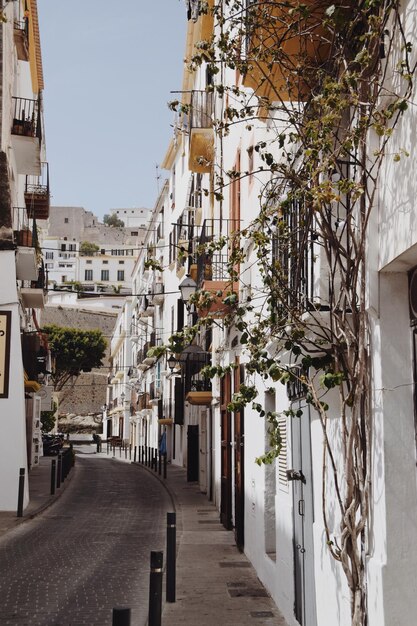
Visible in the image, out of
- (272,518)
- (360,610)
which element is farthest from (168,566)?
(360,610)

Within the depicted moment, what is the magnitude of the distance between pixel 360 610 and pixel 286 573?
331 cm

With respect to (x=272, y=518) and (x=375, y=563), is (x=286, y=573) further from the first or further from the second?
(x=375, y=563)

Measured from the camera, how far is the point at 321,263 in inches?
253

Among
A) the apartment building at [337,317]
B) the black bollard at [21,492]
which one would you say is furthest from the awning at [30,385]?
the apartment building at [337,317]

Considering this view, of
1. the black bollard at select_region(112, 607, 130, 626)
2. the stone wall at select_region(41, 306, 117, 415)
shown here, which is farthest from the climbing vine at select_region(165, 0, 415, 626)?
the stone wall at select_region(41, 306, 117, 415)

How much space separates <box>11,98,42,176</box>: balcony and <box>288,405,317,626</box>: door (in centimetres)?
1659

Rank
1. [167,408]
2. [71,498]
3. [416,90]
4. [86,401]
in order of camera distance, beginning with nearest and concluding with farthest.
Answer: [416,90], [71,498], [167,408], [86,401]

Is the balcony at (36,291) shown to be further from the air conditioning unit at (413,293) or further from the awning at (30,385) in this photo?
the air conditioning unit at (413,293)

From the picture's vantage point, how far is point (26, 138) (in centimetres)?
2295

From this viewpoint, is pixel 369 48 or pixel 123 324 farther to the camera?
pixel 123 324

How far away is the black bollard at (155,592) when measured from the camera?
7.09 m

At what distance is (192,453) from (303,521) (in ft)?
68.7

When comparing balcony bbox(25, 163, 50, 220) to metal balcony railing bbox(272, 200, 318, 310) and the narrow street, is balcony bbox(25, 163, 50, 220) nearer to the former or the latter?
the narrow street

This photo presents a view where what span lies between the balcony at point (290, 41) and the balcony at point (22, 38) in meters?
18.1
